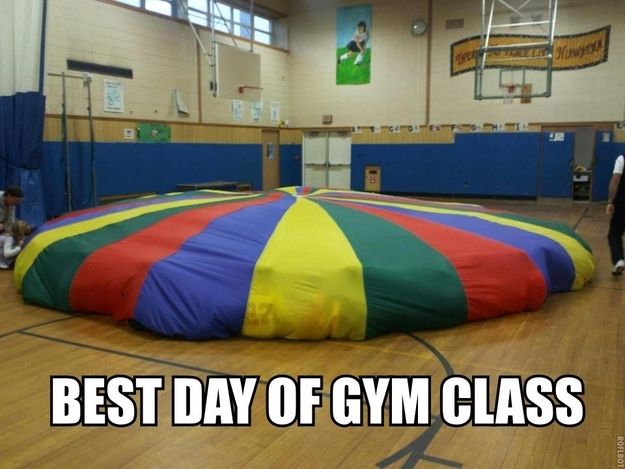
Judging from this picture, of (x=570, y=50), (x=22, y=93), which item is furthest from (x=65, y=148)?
(x=570, y=50)

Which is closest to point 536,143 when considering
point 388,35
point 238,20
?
point 388,35

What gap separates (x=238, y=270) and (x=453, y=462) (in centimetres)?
186

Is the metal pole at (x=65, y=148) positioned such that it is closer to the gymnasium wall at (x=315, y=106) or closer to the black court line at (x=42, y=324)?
the gymnasium wall at (x=315, y=106)

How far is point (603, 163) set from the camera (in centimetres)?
1089

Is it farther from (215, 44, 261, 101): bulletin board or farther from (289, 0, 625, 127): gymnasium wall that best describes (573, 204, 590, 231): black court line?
(215, 44, 261, 101): bulletin board

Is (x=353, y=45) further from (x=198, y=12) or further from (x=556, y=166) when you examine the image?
(x=556, y=166)

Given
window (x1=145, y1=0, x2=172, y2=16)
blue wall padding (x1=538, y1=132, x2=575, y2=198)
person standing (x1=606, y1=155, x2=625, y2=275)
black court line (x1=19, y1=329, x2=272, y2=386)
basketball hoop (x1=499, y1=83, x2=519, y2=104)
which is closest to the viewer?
black court line (x1=19, y1=329, x2=272, y2=386)

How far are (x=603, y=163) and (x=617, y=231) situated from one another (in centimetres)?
666

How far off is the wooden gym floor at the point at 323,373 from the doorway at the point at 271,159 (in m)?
8.65

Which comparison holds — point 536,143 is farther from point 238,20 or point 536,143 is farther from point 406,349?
point 406,349

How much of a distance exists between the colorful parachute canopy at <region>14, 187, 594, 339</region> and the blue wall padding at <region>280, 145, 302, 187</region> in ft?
28.9

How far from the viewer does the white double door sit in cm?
1343

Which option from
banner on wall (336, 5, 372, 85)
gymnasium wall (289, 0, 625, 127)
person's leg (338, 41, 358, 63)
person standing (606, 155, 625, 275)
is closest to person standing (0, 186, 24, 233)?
person standing (606, 155, 625, 275)

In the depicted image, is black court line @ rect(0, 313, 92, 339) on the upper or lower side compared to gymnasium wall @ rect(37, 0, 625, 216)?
Answer: lower
